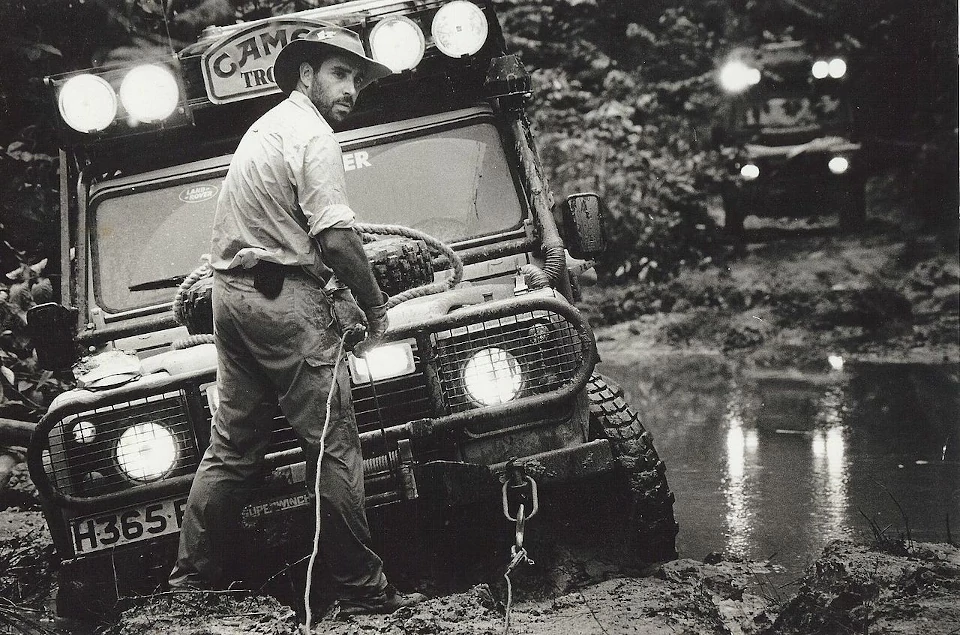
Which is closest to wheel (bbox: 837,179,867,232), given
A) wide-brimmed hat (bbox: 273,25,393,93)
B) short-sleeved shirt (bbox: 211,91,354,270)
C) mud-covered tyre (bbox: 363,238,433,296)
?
mud-covered tyre (bbox: 363,238,433,296)

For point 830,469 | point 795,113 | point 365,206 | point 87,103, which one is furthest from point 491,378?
point 795,113

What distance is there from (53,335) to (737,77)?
10.1m

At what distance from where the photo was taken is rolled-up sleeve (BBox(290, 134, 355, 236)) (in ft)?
9.59

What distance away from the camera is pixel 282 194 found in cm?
302

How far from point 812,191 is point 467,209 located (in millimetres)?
8342

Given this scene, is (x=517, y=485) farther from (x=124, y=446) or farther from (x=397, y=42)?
(x=397, y=42)

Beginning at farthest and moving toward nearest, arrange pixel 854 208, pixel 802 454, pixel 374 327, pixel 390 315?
pixel 854 208, pixel 802 454, pixel 390 315, pixel 374 327

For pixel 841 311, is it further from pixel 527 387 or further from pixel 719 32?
pixel 527 387

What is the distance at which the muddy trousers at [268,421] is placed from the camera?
3029 mm

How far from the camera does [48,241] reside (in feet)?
19.2

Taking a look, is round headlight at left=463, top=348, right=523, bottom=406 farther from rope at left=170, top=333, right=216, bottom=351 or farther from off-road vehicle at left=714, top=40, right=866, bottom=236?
off-road vehicle at left=714, top=40, right=866, bottom=236

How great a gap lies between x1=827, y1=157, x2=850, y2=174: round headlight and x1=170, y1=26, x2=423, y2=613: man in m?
9.15

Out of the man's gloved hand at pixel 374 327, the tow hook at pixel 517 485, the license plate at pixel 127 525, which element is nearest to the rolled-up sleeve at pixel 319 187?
the man's gloved hand at pixel 374 327

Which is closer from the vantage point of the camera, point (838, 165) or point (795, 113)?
point (838, 165)
